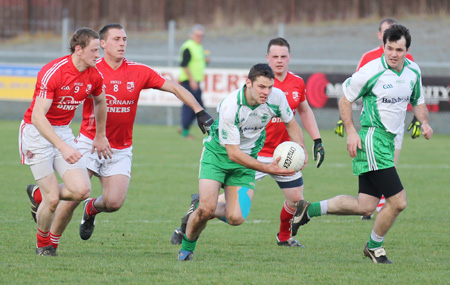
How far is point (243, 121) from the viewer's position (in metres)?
6.54

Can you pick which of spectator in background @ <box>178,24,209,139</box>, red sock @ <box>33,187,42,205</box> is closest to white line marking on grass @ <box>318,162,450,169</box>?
spectator in background @ <box>178,24,209,139</box>

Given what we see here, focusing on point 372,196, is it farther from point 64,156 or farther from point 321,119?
point 321,119

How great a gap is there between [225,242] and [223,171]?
1.19 metres

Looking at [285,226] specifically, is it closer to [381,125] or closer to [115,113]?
[381,125]

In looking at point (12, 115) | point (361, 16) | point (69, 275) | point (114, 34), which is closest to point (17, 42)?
point (12, 115)

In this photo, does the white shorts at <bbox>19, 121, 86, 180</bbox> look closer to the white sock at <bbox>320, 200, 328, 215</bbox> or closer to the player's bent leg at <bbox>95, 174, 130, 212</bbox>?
the player's bent leg at <bbox>95, 174, 130, 212</bbox>

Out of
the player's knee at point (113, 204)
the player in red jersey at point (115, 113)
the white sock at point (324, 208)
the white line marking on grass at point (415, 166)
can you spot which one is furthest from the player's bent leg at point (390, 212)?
the white line marking on grass at point (415, 166)

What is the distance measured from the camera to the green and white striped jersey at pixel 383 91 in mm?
6750

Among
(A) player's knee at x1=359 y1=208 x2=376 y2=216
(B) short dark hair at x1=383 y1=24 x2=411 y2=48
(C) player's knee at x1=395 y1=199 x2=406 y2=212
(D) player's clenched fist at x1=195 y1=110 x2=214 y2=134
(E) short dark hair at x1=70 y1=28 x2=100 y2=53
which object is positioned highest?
(B) short dark hair at x1=383 y1=24 x2=411 y2=48

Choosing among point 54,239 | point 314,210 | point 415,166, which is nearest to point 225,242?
point 314,210

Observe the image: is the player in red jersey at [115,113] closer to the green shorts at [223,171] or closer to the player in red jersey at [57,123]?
the player in red jersey at [57,123]

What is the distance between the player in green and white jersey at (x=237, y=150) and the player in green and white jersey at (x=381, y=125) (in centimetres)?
56

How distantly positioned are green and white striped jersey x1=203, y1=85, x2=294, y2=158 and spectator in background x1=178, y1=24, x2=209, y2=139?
406 inches

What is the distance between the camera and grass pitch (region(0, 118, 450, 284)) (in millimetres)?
5883
